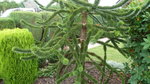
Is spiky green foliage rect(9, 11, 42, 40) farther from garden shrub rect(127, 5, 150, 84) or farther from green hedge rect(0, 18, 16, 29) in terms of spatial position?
garden shrub rect(127, 5, 150, 84)

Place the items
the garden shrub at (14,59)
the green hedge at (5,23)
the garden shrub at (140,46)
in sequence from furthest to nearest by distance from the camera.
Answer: the green hedge at (5,23) → the garden shrub at (14,59) → the garden shrub at (140,46)

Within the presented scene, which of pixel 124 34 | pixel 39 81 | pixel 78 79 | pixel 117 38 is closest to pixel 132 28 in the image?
pixel 124 34

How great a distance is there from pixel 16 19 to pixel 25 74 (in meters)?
4.88

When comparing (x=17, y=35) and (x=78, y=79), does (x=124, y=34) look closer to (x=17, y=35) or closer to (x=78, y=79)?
(x=78, y=79)

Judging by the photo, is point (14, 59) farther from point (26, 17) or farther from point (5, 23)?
point (26, 17)

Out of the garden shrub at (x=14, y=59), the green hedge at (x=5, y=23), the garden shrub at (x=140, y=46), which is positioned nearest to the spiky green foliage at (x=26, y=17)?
the green hedge at (x=5, y=23)

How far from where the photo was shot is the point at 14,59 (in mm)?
4102

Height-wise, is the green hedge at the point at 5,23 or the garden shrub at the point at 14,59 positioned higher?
the green hedge at the point at 5,23

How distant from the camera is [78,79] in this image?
2.78 m

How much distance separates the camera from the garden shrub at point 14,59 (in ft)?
13.5

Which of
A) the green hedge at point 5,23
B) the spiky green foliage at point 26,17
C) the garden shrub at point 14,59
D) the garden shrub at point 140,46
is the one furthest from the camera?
the spiky green foliage at point 26,17

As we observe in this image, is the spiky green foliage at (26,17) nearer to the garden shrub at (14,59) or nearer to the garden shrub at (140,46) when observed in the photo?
the garden shrub at (14,59)

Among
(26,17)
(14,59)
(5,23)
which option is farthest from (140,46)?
(26,17)

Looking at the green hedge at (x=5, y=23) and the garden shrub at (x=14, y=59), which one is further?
Answer: the green hedge at (x=5, y=23)
